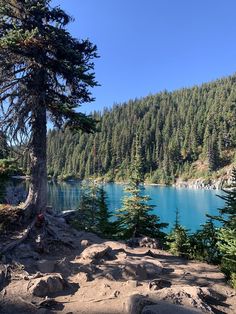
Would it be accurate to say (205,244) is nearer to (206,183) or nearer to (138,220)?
(138,220)

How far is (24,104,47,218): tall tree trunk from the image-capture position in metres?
13.6

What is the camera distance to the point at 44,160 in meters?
13.9

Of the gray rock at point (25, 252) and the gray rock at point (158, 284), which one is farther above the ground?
the gray rock at point (25, 252)

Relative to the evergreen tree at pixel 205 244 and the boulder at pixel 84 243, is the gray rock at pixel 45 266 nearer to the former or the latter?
the boulder at pixel 84 243

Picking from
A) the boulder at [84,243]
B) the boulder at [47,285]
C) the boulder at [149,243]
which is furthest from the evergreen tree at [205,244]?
the boulder at [47,285]

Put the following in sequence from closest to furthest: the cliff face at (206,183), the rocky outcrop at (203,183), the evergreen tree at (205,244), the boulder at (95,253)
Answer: the boulder at (95,253) → the evergreen tree at (205,244) → the cliff face at (206,183) → the rocky outcrop at (203,183)

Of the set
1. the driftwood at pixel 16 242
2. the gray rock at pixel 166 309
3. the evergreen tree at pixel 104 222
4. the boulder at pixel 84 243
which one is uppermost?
the driftwood at pixel 16 242

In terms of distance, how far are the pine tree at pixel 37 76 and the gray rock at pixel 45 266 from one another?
3.77m

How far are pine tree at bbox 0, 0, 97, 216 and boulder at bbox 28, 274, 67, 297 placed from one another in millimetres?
5631

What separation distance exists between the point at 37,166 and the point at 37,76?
161 inches

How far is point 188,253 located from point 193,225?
34311 mm

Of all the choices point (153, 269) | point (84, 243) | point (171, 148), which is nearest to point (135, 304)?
point (153, 269)

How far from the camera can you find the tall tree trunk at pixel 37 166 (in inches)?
535

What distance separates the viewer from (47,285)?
7.98 m
